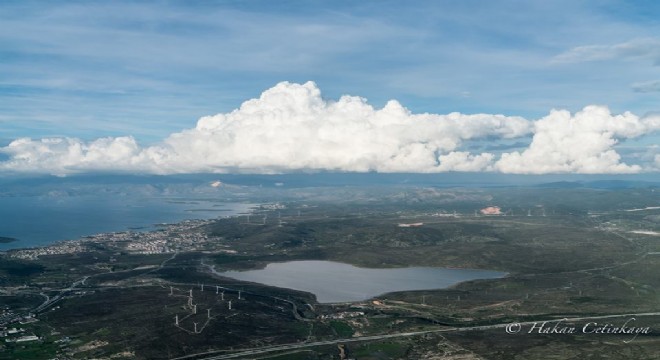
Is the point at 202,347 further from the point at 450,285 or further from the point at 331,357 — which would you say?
the point at 450,285

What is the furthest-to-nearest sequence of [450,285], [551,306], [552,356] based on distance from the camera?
[450,285]
[551,306]
[552,356]

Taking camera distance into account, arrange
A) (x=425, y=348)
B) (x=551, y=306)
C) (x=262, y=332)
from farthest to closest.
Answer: (x=551, y=306)
(x=262, y=332)
(x=425, y=348)

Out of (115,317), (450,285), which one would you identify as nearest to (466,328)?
(450,285)

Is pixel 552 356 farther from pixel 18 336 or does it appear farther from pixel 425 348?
pixel 18 336

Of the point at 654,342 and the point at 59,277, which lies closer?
the point at 654,342

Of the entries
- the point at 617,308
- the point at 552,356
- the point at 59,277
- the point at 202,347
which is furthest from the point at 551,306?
the point at 59,277

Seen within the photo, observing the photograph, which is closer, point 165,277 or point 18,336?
point 18,336

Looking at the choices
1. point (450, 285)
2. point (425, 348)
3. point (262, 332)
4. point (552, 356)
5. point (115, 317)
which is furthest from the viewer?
point (450, 285)

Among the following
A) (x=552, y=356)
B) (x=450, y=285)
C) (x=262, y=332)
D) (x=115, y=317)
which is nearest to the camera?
(x=552, y=356)

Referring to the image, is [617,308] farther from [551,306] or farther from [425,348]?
[425,348]
